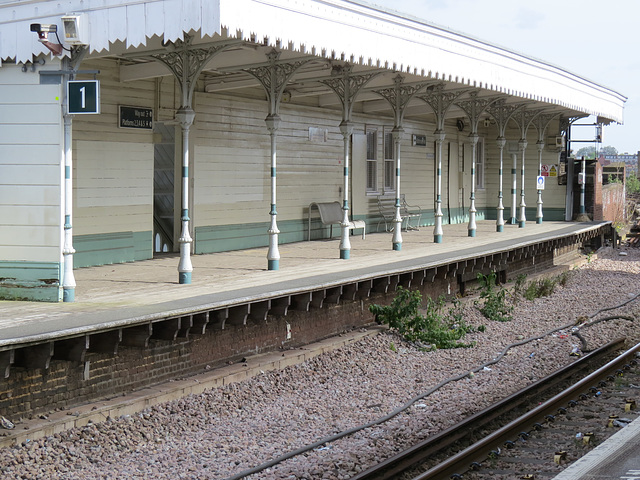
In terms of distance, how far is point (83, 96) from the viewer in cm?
879

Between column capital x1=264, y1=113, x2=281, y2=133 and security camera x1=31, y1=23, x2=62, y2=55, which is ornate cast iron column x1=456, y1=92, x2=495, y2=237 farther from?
security camera x1=31, y1=23, x2=62, y2=55

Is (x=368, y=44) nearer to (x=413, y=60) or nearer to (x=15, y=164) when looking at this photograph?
(x=413, y=60)

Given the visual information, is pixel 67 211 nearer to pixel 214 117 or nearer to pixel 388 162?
pixel 214 117

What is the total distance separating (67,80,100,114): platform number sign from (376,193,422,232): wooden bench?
38.8 feet

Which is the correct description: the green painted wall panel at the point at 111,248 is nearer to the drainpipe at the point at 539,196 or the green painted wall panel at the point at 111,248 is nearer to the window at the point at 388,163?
the window at the point at 388,163

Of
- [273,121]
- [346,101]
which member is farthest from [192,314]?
[346,101]

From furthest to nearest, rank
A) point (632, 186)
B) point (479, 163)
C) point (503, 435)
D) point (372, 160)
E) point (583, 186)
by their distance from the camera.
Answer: point (632, 186), point (479, 163), point (583, 186), point (372, 160), point (503, 435)

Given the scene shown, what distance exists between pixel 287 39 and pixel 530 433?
5.22 meters

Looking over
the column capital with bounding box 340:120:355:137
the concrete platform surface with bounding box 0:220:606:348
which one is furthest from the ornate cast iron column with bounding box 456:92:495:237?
the column capital with bounding box 340:120:355:137

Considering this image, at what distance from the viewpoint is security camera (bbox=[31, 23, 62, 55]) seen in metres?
8.66

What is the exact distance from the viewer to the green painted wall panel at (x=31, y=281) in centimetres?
905

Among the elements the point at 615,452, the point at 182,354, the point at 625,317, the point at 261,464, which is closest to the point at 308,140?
the point at 625,317

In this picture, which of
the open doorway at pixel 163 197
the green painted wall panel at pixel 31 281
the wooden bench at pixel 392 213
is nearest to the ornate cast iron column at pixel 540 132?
the wooden bench at pixel 392 213

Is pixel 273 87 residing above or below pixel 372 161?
above
